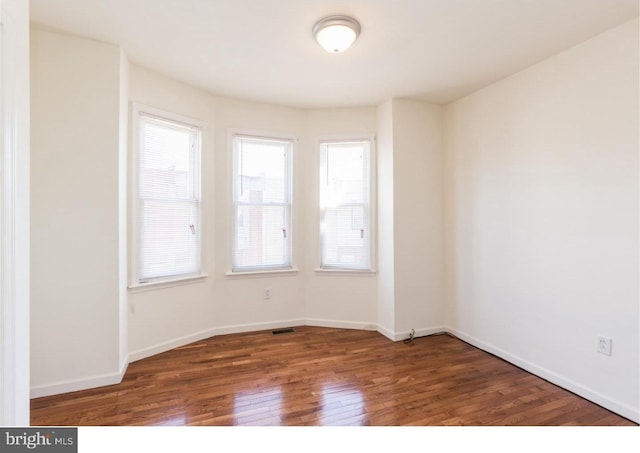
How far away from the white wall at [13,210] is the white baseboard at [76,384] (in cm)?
98

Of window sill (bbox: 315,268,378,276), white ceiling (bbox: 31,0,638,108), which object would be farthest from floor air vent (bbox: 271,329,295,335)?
white ceiling (bbox: 31,0,638,108)

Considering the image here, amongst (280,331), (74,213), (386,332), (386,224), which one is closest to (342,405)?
(386,332)

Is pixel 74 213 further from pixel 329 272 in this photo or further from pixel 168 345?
pixel 329 272

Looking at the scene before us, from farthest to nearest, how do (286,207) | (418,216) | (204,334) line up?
(286,207), (418,216), (204,334)

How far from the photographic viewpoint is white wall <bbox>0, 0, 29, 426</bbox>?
1.30 meters

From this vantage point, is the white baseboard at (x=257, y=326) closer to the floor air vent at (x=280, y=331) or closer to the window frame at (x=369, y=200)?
the floor air vent at (x=280, y=331)

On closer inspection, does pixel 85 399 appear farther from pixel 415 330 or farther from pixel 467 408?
pixel 415 330

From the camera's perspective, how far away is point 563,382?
7.78 feet

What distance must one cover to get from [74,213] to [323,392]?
7.34 feet

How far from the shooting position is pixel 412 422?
1920mm

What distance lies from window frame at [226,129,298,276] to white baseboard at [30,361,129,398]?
4.51ft

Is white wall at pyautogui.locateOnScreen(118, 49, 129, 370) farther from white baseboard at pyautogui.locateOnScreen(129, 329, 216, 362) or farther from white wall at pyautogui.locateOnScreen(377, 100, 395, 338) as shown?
white wall at pyautogui.locateOnScreen(377, 100, 395, 338)

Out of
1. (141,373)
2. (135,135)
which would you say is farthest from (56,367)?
(135,135)

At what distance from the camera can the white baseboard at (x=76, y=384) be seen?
7.14ft
